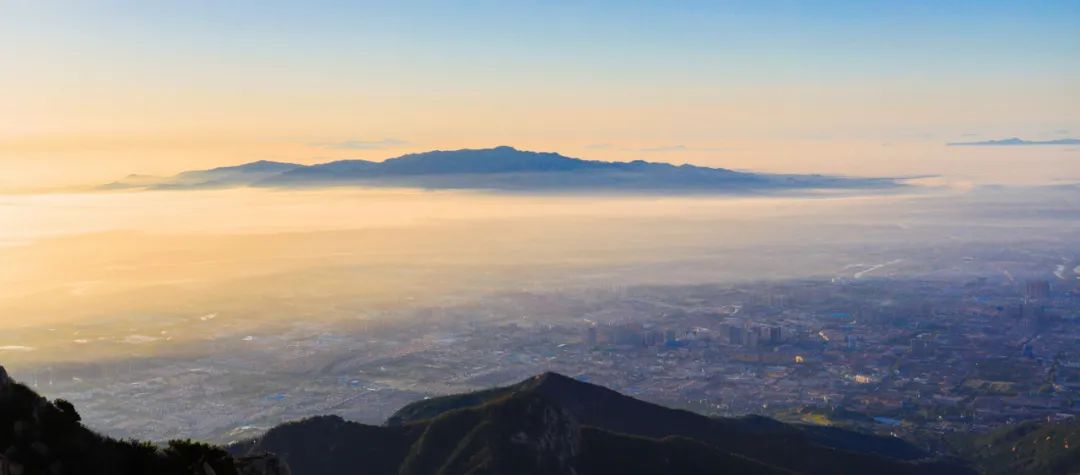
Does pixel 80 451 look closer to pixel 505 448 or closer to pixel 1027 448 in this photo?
pixel 505 448

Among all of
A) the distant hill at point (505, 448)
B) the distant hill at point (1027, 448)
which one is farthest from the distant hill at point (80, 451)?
the distant hill at point (1027, 448)

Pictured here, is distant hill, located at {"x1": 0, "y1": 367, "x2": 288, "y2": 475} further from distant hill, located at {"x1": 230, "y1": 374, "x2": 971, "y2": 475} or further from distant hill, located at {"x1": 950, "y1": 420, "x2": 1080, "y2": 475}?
distant hill, located at {"x1": 950, "y1": 420, "x2": 1080, "y2": 475}

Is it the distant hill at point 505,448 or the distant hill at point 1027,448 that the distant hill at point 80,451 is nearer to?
the distant hill at point 505,448

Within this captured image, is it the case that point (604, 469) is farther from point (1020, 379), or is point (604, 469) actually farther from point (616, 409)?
point (1020, 379)

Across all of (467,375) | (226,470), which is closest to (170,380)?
(467,375)

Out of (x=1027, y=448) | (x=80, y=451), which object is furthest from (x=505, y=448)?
(x=1027, y=448)

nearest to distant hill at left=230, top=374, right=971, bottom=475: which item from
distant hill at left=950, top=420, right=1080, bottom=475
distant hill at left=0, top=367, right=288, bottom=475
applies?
distant hill at left=950, top=420, right=1080, bottom=475

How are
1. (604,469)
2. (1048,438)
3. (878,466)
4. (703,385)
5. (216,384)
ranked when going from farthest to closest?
(703,385) < (216,384) < (1048,438) < (878,466) < (604,469)
